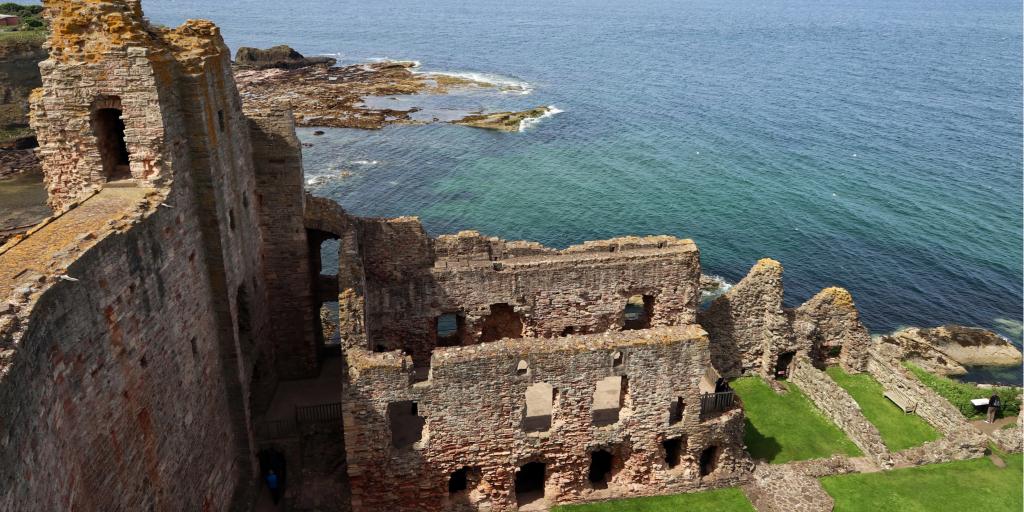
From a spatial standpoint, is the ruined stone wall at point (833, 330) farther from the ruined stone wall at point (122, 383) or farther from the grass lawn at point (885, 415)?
the ruined stone wall at point (122, 383)

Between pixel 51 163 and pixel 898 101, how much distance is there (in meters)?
89.7

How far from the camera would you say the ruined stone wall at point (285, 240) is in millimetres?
20922

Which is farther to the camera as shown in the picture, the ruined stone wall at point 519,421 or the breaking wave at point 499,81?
the breaking wave at point 499,81

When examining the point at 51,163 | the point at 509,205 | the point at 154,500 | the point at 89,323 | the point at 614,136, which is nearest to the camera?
the point at 89,323

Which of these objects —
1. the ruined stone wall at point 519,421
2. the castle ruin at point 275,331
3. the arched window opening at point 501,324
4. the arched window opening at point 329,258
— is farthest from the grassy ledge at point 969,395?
the arched window opening at point 329,258

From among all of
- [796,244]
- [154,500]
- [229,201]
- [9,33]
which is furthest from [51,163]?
[9,33]

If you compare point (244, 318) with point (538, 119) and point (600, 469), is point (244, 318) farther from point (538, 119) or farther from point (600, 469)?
point (538, 119)

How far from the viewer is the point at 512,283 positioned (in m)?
22.6

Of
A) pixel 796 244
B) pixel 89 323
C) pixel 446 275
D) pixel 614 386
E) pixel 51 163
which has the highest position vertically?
A: pixel 51 163

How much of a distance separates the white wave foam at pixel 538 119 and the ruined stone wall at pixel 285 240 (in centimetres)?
5378

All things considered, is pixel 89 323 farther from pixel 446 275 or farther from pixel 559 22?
pixel 559 22

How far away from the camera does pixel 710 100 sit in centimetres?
8675

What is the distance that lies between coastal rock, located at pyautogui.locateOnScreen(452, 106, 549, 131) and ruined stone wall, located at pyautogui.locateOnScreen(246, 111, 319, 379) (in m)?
53.5

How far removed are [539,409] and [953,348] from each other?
2583 centimetres
